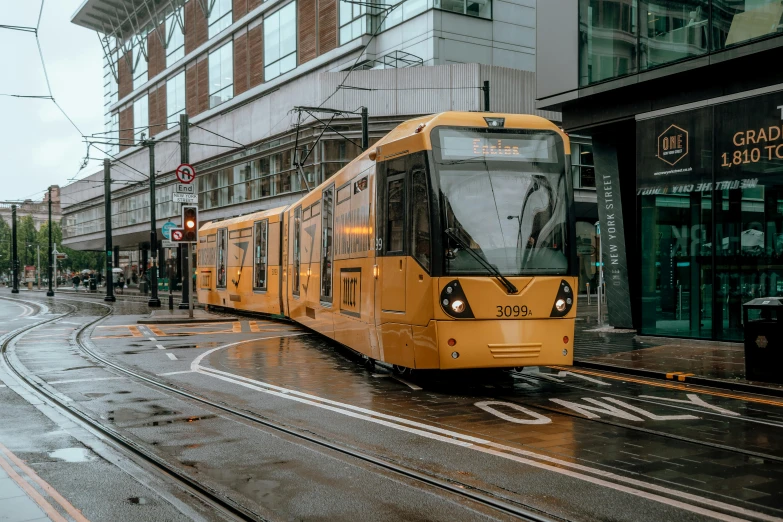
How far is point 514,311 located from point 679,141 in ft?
28.5

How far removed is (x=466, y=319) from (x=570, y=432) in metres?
2.38

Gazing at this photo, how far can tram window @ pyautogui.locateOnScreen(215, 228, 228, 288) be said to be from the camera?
29109mm

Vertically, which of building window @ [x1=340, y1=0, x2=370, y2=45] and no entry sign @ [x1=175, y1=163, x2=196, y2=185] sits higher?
building window @ [x1=340, y1=0, x2=370, y2=45]

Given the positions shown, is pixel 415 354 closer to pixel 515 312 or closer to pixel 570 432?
pixel 515 312

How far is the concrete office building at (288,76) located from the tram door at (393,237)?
1271 centimetres

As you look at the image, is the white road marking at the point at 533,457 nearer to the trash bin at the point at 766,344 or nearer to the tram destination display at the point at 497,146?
the tram destination display at the point at 497,146

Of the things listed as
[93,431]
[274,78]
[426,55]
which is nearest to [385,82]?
[426,55]

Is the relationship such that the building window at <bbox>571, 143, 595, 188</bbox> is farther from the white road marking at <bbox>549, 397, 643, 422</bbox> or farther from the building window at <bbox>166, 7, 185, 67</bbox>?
the building window at <bbox>166, 7, 185, 67</bbox>

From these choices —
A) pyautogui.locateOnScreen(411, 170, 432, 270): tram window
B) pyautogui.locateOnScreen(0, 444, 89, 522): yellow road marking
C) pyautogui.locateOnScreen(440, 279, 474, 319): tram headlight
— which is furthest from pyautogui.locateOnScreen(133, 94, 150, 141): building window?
pyautogui.locateOnScreen(0, 444, 89, 522): yellow road marking

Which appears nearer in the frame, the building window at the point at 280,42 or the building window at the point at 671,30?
the building window at the point at 671,30

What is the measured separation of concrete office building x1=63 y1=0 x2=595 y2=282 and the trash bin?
1507cm

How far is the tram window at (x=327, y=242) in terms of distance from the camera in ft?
48.6

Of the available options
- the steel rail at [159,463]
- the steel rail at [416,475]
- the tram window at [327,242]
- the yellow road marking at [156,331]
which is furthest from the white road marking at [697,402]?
the yellow road marking at [156,331]

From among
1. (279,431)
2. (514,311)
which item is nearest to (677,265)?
(514,311)
